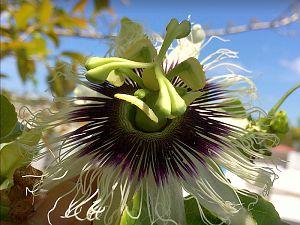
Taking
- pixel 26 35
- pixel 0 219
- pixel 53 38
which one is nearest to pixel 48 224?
pixel 0 219

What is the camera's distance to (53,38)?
1.73 metres

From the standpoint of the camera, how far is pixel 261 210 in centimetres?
38

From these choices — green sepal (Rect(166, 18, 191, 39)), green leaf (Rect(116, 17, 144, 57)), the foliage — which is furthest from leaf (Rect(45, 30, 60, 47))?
green sepal (Rect(166, 18, 191, 39))

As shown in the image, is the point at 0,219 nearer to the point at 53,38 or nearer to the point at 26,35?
the point at 26,35

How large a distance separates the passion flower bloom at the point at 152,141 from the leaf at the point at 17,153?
0.01 m

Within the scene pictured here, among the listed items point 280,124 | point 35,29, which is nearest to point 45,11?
point 35,29

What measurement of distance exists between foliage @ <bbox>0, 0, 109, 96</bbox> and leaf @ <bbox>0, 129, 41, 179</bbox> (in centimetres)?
85

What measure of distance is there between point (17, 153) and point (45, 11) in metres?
1.30

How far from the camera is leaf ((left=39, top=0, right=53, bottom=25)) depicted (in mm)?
1651

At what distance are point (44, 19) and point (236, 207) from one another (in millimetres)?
1409

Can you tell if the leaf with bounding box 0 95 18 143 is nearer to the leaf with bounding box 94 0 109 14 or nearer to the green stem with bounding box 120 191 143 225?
the green stem with bounding box 120 191 143 225

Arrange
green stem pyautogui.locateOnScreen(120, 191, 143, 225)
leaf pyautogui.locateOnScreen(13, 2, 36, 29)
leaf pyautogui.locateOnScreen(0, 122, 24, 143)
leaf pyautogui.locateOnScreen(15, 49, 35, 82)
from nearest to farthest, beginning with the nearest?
green stem pyautogui.locateOnScreen(120, 191, 143, 225), leaf pyautogui.locateOnScreen(0, 122, 24, 143), leaf pyautogui.locateOnScreen(15, 49, 35, 82), leaf pyautogui.locateOnScreen(13, 2, 36, 29)

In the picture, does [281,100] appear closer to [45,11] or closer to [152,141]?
[152,141]

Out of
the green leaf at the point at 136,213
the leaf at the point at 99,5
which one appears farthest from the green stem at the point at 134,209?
the leaf at the point at 99,5
